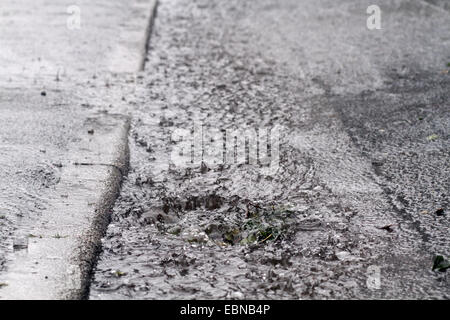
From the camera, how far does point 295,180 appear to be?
10.2 ft

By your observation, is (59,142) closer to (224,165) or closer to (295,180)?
(224,165)

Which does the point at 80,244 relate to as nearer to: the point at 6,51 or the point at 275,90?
the point at 275,90

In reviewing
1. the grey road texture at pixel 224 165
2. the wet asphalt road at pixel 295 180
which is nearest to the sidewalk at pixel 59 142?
the grey road texture at pixel 224 165

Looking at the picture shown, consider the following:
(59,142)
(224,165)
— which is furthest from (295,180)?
(59,142)

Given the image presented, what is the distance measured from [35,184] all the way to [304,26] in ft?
13.8

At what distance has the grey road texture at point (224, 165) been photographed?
233 centimetres

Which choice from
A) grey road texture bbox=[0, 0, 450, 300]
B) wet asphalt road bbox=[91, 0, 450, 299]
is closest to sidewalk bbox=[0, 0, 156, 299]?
grey road texture bbox=[0, 0, 450, 300]

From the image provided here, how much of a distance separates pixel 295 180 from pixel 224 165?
0.42 metres

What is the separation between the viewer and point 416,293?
7.18 feet

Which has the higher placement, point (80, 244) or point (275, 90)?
point (275, 90)

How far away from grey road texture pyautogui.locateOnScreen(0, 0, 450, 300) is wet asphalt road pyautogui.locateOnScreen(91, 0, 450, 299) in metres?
0.01

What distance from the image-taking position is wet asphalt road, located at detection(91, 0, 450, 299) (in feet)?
7.59

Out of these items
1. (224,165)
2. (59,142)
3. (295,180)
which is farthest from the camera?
(59,142)
